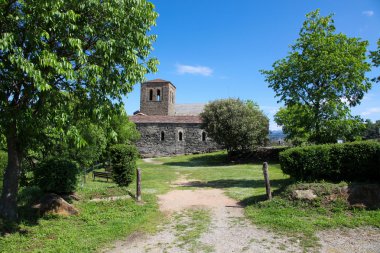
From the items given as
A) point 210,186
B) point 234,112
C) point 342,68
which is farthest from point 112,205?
point 234,112

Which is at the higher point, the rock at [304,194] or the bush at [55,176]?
the bush at [55,176]

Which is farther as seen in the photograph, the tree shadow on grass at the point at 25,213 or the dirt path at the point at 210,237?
the tree shadow on grass at the point at 25,213

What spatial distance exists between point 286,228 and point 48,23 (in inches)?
287

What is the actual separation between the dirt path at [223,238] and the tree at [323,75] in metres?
7.64

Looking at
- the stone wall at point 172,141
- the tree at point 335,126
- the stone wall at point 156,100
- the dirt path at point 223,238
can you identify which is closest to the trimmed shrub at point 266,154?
the stone wall at point 172,141

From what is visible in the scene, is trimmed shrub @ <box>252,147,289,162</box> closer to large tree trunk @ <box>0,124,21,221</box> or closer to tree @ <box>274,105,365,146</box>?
tree @ <box>274,105,365,146</box>

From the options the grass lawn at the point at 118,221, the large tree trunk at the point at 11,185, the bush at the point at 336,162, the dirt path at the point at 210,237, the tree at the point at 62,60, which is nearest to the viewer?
the tree at the point at 62,60

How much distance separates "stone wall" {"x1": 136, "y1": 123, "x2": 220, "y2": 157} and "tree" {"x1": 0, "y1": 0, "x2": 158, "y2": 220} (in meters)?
31.2

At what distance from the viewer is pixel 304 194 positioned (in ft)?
29.4

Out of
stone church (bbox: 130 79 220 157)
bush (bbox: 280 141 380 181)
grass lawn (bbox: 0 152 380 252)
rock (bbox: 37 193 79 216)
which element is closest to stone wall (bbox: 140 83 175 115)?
stone church (bbox: 130 79 220 157)

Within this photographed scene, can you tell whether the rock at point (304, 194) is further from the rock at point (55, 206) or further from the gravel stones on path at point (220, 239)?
the rock at point (55, 206)

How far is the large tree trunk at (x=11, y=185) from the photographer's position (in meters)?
7.66

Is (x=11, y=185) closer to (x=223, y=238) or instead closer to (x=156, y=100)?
(x=223, y=238)

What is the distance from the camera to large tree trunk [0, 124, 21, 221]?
301 inches
